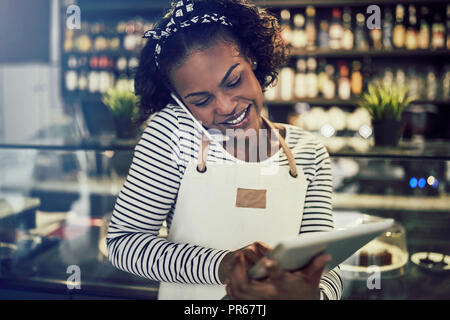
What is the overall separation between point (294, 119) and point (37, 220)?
90.3 inches

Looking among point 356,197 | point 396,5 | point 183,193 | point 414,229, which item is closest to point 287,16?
point 396,5

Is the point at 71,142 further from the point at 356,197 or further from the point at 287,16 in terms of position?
the point at 287,16

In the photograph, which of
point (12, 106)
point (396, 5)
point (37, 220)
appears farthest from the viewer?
point (12, 106)

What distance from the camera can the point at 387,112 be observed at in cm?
146

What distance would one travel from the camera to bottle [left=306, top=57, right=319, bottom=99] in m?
3.35

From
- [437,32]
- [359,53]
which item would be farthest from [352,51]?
[437,32]

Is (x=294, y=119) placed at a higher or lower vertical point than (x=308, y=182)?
higher

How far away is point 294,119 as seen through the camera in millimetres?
3426

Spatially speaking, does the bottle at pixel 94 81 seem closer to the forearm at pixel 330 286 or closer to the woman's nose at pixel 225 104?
the woman's nose at pixel 225 104

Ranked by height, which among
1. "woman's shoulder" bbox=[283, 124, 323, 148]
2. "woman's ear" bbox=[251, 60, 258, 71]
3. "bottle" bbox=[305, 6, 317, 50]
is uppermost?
"bottle" bbox=[305, 6, 317, 50]

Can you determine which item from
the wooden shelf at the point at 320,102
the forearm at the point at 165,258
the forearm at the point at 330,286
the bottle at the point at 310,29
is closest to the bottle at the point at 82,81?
the wooden shelf at the point at 320,102

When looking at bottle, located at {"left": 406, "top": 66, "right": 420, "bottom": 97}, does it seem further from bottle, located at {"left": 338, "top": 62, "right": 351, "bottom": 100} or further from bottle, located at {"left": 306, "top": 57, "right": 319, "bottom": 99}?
bottle, located at {"left": 306, "top": 57, "right": 319, "bottom": 99}

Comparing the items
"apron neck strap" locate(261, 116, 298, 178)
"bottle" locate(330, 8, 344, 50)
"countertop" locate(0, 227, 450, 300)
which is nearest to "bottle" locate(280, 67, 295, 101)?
"bottle" locate(330, 8, 344, 50)

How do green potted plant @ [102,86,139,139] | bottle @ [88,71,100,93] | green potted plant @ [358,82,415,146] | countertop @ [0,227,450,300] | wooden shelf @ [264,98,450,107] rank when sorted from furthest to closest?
bottle @ [88,71,100,93] → wooden shelf @ [264,98,450,107] → green potted plant @ [102,86,139,139] → green potted plant @ [358,82,415,146] → countertop @ [0,227,450,300]
